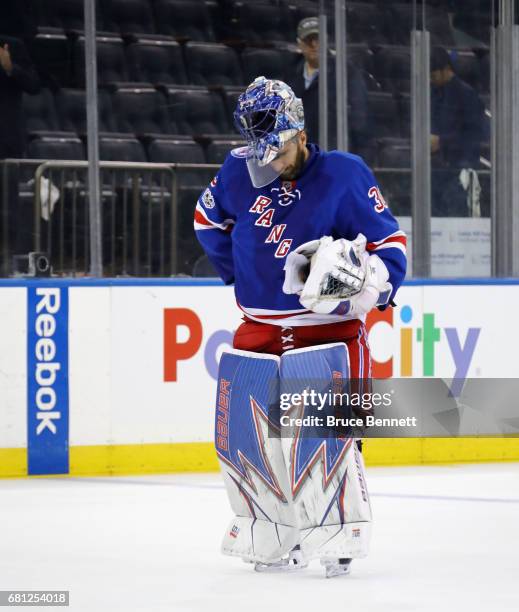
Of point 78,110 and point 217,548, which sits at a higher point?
point 78,110

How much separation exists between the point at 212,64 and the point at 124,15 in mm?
471

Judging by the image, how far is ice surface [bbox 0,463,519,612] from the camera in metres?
2.83

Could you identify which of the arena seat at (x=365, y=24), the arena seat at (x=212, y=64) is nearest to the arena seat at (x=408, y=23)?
the arena seat at (x=365, y=24)

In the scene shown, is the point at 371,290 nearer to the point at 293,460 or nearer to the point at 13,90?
the point at 293,460

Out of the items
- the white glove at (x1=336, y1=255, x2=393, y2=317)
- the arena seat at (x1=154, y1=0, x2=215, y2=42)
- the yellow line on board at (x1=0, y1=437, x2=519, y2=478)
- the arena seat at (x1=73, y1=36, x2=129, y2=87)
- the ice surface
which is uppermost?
the arena seat at (x1=154, y1=0, x2=215, y2=42)

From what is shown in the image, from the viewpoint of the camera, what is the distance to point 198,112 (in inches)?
227

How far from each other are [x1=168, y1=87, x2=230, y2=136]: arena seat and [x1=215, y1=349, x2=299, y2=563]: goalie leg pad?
110 inches

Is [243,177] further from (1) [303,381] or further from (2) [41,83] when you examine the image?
(2) [41,83]

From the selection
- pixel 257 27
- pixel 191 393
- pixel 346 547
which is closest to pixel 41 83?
pixel 257 27

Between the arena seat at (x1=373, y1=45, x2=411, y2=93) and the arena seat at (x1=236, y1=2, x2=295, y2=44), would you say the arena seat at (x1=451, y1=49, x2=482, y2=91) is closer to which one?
the arena seat at (x1=373, y1=45, x2=411, y2=93)

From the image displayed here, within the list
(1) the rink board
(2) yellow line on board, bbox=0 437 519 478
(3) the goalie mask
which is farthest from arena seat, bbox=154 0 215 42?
(3) the goalie mask

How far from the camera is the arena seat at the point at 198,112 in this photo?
574 centimetres

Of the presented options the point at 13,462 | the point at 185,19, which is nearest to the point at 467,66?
the point at 185,19

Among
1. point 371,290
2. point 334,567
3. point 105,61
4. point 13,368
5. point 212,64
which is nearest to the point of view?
point 371,290
